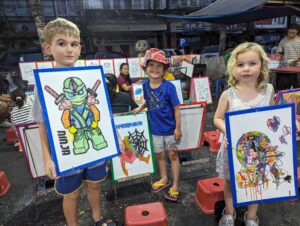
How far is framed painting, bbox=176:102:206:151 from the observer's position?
3195mm

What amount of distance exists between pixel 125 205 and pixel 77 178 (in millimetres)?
1038

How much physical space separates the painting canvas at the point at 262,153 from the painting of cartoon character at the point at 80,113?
999mm

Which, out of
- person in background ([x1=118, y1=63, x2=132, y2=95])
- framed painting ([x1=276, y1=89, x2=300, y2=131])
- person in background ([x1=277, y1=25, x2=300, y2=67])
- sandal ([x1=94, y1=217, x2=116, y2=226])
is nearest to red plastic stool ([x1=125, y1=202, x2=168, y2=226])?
sandal ([x1=94, y1=217, x2=116, y2=226])

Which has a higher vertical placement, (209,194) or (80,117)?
(80,117)

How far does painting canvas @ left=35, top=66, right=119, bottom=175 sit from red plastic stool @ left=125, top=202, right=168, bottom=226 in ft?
2.11

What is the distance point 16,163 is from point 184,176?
2865 millimetres

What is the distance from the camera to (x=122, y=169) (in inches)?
111

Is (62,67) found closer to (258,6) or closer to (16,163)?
(16,163)

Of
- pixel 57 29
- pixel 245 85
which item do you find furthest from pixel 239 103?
pixel 57 29

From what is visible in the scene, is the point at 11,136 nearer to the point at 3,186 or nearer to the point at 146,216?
the point at 3,186

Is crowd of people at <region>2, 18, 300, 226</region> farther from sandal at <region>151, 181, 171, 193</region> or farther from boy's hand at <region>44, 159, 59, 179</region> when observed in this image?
sandal at <region>151, 181, 171, 193</region>

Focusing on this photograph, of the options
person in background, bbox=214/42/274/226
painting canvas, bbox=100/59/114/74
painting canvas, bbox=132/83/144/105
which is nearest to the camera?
person in background, bbox=214/42/274/226

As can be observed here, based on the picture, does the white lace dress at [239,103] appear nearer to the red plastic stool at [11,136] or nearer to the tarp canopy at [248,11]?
the red plastic stool at [11,136]

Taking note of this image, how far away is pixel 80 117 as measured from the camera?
5.74 ft
